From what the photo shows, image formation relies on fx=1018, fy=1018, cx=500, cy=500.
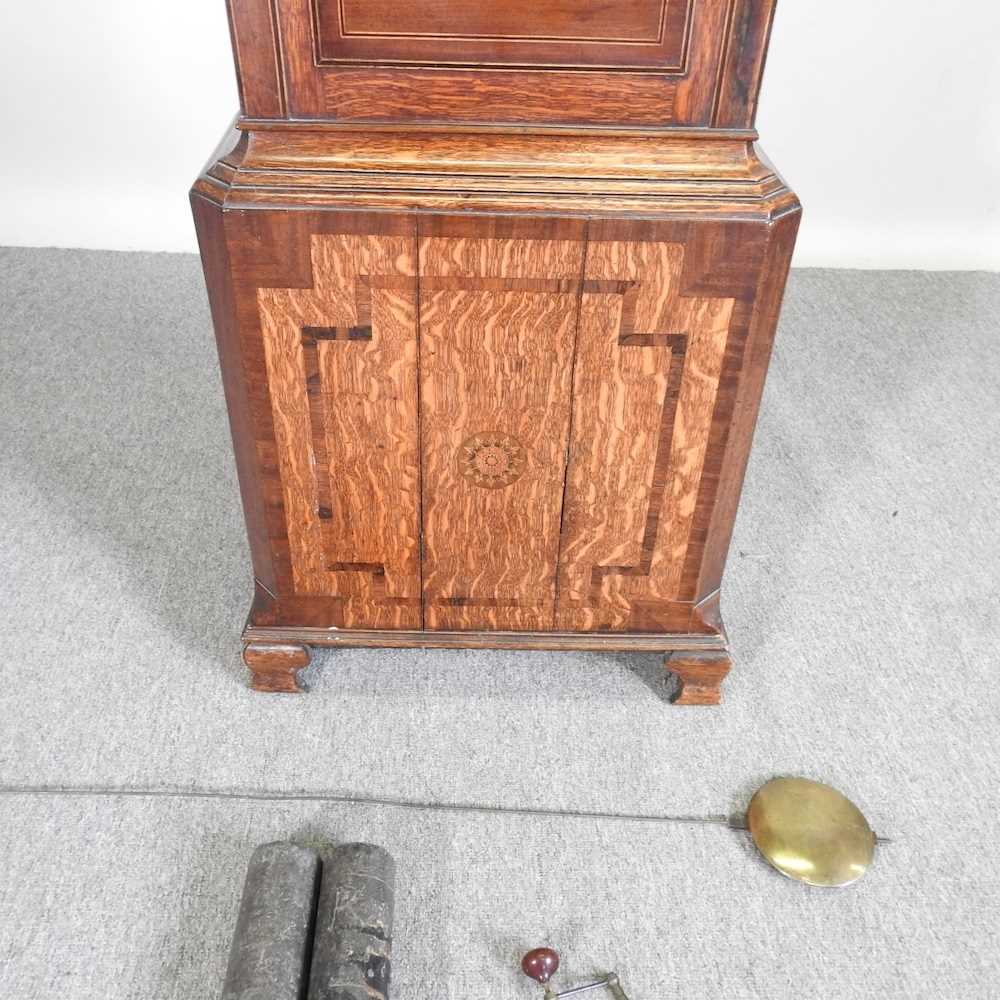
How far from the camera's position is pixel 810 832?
141 centimetres

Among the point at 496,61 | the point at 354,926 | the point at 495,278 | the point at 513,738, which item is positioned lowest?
the point at 513,738

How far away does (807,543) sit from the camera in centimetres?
197

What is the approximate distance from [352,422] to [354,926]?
0.63m

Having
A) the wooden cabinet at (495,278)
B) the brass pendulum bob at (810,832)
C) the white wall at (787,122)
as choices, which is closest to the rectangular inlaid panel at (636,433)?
the wooden cabinet at (495,278)

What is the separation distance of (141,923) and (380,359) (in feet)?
2.56

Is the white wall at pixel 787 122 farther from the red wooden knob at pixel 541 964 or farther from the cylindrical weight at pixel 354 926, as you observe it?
the red wooden knob at pixel 541 964

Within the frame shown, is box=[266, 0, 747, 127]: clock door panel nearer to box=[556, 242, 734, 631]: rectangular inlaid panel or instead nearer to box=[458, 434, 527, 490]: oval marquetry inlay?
box=[556, 242, 734, 631]: rectangular inlaid panel

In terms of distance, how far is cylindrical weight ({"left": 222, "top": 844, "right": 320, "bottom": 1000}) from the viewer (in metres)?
1.16

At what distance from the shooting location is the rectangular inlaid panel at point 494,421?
1214mm

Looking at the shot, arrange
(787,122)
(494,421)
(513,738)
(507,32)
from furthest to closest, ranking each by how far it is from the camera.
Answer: (787,122) → (513,738) → (494,421) → (507,32)

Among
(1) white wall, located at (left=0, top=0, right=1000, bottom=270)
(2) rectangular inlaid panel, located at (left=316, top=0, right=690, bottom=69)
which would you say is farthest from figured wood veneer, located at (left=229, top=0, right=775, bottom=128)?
(1) white wall, located at (left=0, top=0, right=1000, bottom=270)

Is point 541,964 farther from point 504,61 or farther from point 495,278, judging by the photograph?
point 504,61

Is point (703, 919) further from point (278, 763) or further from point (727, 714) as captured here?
point (278, 763)

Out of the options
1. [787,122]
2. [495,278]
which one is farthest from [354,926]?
[787,122]
